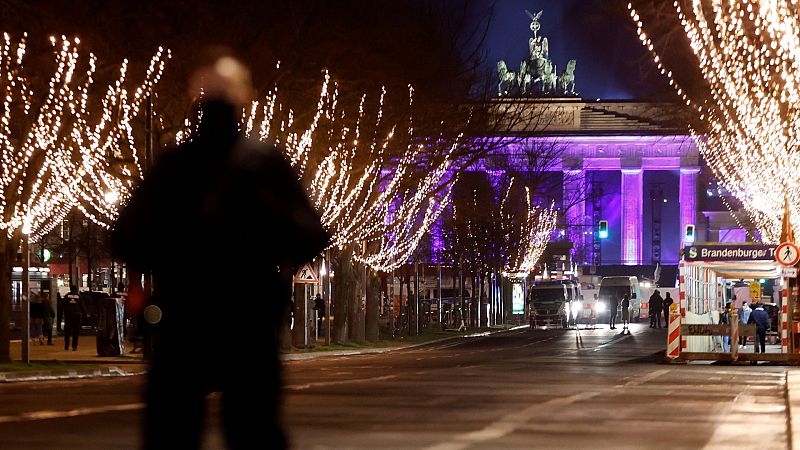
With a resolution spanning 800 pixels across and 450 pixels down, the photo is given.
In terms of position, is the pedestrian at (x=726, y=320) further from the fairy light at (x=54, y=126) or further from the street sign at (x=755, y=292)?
the fairy light at (x=54, y=126)

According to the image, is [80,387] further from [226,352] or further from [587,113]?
[587,113]

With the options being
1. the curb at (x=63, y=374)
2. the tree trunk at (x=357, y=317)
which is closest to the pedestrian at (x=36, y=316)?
the tree trunk at (x=357, y=317)

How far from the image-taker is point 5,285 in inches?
1175

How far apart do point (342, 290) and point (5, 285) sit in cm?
1619

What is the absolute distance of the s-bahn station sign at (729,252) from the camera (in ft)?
110

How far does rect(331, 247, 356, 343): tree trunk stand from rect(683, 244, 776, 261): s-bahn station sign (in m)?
13.2

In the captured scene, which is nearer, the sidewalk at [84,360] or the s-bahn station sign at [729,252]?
the sidewalk at [84,360]

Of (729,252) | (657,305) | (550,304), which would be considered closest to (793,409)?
(729,252)

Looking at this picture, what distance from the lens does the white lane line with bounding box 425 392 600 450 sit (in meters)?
10.9

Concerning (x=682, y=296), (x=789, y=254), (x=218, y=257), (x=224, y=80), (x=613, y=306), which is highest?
(x=224, y=80)

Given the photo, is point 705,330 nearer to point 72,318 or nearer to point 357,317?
point 357,317

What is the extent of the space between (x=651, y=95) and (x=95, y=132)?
61.1 ft

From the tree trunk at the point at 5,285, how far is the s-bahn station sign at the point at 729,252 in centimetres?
1441

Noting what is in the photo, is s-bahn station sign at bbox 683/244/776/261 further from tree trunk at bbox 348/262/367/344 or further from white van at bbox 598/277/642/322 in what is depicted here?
white van at bbox 598/277/642/322
